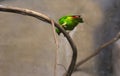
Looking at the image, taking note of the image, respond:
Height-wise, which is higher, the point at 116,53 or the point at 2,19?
the point at 116,53

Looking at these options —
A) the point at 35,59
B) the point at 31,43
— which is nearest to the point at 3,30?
the point at 31,43

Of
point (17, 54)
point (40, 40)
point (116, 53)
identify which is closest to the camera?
point (116, 53)

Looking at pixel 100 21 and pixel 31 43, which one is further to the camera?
pixel 31 43

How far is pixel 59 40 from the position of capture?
2.26 meters

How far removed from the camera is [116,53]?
1.70m

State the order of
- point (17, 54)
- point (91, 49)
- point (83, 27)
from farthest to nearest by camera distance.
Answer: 1. point (17, 54)
2. point (83, 27)
3. point (91, 49)

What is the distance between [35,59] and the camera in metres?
2.27

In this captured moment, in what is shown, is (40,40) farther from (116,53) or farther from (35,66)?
(116,53)

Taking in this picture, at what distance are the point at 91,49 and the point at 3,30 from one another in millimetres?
1089

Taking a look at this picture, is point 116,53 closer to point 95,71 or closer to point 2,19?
point 95,71

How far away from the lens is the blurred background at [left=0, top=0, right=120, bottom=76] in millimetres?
1854

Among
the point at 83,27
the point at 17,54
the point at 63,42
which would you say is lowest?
the point at 17,54

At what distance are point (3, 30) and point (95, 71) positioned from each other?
1217 mm

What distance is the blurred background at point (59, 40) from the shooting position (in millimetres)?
1854
